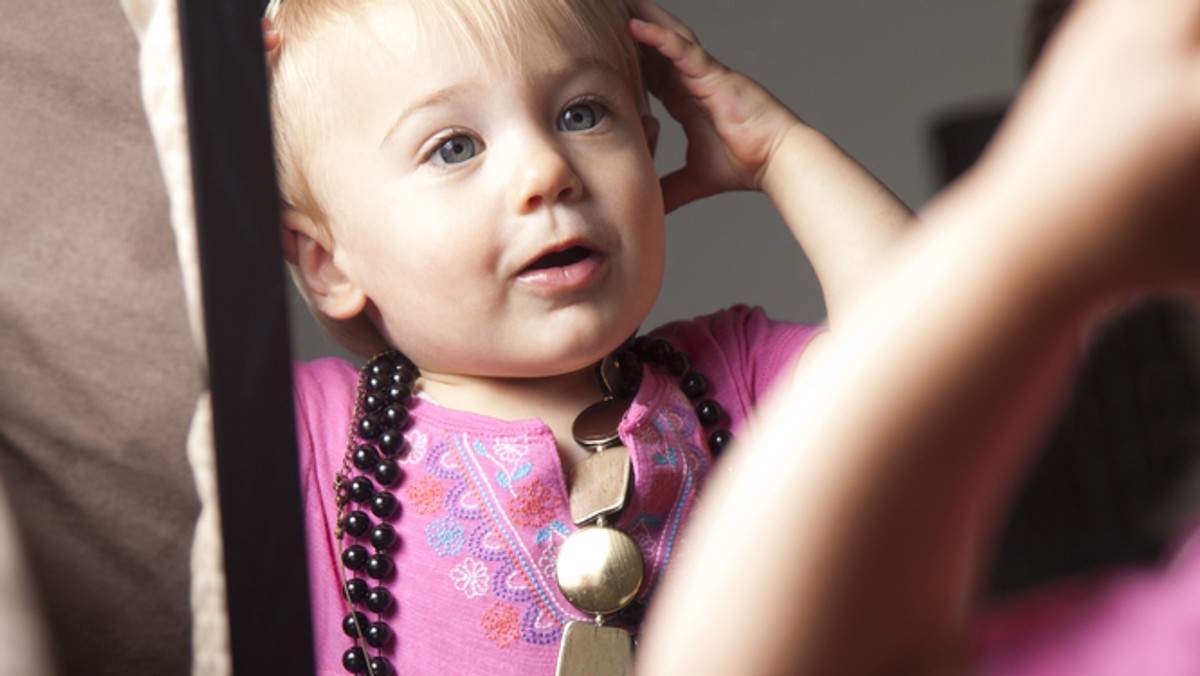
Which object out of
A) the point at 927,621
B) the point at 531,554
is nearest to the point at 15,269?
the point at 531,554

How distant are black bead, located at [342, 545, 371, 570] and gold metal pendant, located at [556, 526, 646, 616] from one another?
13 centimetres

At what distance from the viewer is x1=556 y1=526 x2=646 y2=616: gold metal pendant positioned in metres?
0.53

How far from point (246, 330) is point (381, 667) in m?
0.33

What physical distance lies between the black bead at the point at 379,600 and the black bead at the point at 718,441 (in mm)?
188

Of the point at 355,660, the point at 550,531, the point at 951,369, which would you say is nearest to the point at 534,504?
the point at 550,531

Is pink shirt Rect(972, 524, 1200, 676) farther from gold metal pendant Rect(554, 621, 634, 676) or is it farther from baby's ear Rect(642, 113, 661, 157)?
baby's ear Rect(642, 113, 661, 157)

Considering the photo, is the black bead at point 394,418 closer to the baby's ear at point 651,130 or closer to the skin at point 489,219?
the skin at point 489,219

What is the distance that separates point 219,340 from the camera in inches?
12.7

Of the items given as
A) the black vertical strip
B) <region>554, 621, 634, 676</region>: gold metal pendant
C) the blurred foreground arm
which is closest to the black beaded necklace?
<region>554, 621, 634, 676</region>: gold metal pendant

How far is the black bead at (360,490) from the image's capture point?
625mm

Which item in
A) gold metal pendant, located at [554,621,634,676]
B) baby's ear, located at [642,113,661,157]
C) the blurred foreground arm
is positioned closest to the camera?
the blurred foreground arm

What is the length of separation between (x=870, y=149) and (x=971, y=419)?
0.61 meters

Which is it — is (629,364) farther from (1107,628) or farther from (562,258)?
(1107,628)

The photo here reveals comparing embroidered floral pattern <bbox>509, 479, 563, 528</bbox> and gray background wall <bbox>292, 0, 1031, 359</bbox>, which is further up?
gray background wall <bbox>292, 0, 1031, 359</bbox>
